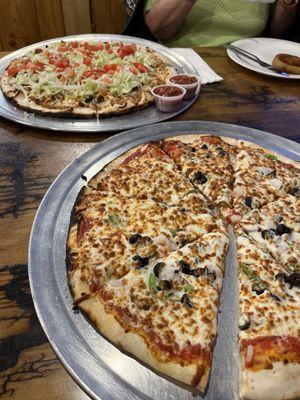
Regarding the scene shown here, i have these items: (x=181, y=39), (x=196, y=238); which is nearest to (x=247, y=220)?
(x=196, y=238)

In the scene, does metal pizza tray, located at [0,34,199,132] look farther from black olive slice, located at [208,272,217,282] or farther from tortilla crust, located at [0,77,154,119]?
black olive slice, located at [208,272,217,282]

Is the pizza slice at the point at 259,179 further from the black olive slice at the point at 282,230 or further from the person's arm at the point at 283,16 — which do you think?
the person's arm at the point at 283,16

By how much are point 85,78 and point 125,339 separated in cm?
278

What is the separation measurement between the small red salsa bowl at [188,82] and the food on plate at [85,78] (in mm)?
265

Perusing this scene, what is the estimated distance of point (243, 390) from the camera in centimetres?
156

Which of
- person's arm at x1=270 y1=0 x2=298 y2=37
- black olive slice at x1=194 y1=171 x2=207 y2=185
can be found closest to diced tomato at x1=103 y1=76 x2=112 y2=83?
black olive slice at x1=194 y1=171 x2=207 y2=185

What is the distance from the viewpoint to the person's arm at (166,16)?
4.34 m

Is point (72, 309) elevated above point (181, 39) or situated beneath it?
situated beneath

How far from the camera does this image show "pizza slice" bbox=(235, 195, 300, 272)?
7.11 ft

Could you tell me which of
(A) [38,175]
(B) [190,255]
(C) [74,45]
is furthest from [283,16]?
(B) [190,255]

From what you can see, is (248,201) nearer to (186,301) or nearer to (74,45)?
(186,301)

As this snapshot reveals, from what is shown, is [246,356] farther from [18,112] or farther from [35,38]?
[35,38]

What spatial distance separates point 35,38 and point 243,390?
22.8ft

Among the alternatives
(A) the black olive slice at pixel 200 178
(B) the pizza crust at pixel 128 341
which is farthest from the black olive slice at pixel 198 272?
(A) the black olive slice at pixel 200 178
